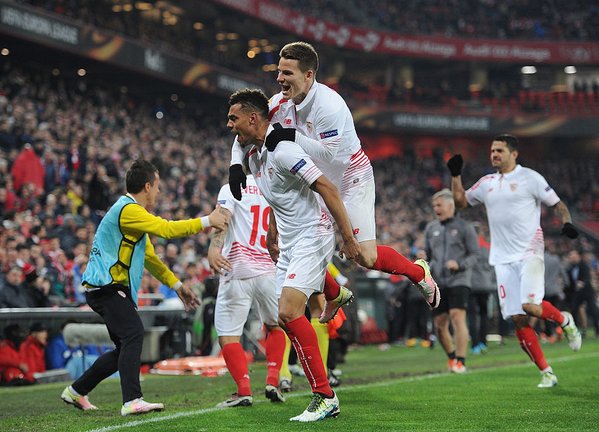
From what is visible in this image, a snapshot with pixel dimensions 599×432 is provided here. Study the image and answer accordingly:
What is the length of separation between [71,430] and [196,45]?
35.9 m

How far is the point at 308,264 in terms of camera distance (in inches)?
276

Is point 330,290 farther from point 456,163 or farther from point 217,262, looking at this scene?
point 456,163

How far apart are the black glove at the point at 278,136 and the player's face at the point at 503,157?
12.8 feet

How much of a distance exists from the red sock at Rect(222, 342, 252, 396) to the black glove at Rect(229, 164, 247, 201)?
1659mm

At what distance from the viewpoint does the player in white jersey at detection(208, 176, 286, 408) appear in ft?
27.2

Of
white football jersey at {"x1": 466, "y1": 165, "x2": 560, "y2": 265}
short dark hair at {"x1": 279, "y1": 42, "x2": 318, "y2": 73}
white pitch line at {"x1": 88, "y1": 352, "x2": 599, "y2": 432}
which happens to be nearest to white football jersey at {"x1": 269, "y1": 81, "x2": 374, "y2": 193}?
short dark hair at {"x1": 279, "y1": 42, "x2": 318, "y2": 73}

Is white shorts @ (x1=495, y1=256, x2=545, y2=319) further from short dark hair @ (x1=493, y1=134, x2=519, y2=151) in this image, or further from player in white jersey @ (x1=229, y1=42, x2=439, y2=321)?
player in white jersey @ (x1=229, y1=42, x2=439, y2=321)

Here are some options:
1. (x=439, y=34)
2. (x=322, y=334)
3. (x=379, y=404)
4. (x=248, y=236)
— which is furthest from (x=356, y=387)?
(x=439, y=34)

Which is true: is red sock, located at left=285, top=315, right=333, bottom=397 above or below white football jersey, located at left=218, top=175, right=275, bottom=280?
below

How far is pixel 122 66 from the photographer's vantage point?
Result: 105 ft

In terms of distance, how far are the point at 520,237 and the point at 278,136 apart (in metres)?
4.03

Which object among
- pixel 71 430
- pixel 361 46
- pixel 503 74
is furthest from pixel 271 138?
pixel 503 74

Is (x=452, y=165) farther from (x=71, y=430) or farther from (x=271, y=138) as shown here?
(x=71, y=430)

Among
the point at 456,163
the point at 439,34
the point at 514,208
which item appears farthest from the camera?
the point at 439,34
